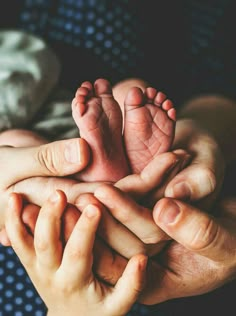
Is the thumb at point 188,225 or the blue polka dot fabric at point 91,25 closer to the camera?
the thumb at point 188,225

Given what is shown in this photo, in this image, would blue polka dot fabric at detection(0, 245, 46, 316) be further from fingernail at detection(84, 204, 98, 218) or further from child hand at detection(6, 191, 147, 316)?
fingernail at detection(84, 204, 98, 218)

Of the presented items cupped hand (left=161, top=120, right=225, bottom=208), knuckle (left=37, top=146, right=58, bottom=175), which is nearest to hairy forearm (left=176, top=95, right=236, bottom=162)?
cupped hand (left=161, top=120, right=225, bottom=208)

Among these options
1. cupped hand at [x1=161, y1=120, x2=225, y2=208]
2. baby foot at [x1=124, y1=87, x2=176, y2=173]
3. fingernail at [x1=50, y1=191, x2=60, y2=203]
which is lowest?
fingernail at [x1=50, y1=191, x2=60, y2=203]

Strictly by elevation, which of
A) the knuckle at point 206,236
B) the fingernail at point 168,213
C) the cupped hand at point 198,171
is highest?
the cupped hand at point 198,171

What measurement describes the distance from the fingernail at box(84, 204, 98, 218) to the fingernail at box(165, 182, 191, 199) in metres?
0.11

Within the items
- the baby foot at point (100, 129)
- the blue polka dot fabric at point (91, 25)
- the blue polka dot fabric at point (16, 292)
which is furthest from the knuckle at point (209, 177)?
the blue polka dot fabric at point (91, 25)

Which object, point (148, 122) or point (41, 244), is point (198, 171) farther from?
point (41, 244)

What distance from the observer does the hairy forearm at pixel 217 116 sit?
92cm

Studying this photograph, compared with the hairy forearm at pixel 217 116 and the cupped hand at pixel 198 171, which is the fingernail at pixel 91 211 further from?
the hairy forearm at pixel 217 116

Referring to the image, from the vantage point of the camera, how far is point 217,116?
0.96 meters

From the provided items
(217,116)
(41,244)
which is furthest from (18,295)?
(217,116)

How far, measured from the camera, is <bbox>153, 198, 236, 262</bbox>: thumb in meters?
0.58

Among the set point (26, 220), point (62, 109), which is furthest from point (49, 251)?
point (62, 109)

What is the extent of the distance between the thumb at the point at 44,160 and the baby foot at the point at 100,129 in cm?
2
